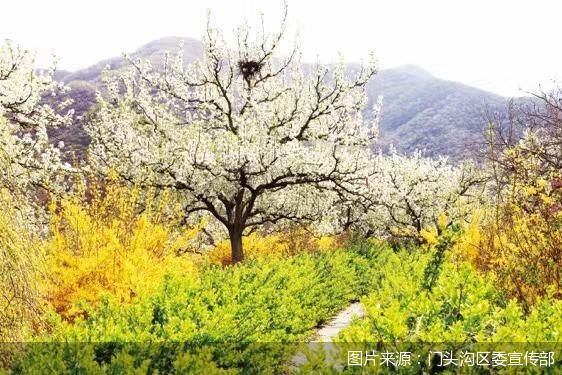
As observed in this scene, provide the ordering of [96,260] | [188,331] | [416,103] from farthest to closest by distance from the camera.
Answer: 1. [416,103]
2. [96,260]
3. [188,331]

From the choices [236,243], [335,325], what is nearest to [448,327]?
[335,325]

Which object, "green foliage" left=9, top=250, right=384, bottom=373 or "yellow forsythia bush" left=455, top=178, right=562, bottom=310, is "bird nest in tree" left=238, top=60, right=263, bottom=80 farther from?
"yellow forsythia bush" left=455, top=178, right=562, bottom=310

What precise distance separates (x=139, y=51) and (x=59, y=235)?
154618 mm

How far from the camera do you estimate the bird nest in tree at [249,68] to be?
1284 cm

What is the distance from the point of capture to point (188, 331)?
4.95 metres

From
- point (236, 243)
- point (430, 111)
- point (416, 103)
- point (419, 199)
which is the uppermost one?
point (416, 103)

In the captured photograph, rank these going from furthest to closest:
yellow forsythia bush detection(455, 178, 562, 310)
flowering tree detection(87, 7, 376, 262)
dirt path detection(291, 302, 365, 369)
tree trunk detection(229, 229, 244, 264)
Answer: tree trunk detection(229, 229, 244, 264), flowering tree detection(87, 7, 376, 262), dirt path detection(291, 302, 365, 369), yellow forsythia bush detection(455, 178, 562, 310)

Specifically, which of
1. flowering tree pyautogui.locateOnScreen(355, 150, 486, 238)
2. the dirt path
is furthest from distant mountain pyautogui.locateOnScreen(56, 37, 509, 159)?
the dirt path

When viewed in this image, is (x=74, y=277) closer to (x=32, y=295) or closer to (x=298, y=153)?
(x=32, y=295)

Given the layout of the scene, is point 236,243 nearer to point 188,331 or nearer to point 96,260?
point 96,260

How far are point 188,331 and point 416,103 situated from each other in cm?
13848

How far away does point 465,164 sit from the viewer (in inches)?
1037

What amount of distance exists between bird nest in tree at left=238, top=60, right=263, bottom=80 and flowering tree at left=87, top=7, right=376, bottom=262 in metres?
0.02

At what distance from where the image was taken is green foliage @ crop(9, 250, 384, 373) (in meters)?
4.23
